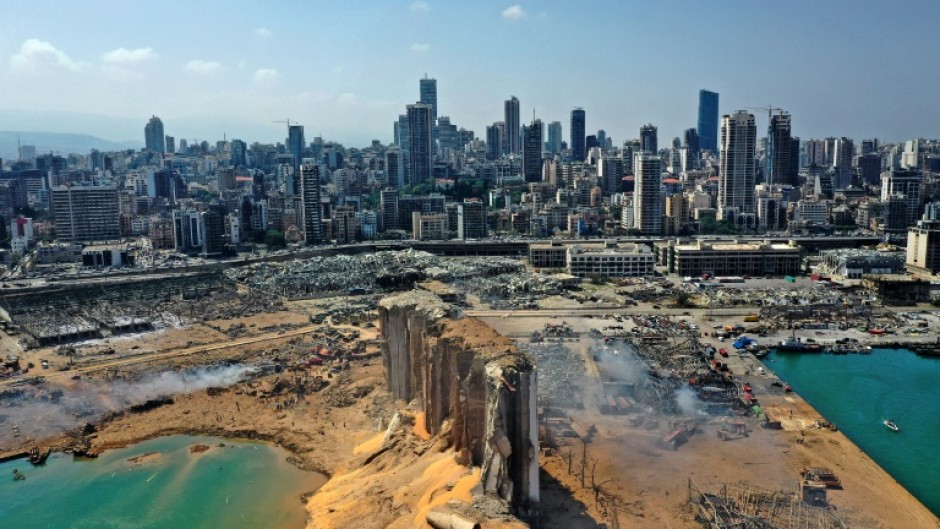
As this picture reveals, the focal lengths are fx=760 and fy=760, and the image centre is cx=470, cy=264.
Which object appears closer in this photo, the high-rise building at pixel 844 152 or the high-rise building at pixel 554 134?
the high-rise building at pixel 844 152

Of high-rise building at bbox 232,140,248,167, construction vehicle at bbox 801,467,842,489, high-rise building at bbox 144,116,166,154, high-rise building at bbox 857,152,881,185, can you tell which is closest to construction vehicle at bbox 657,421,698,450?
construction vehicle at bbox 801,467,842,489

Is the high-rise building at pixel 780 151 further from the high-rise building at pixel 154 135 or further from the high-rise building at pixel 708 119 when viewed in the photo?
the high-rise building at pixel 154 135

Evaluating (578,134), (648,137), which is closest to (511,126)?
(578,134)

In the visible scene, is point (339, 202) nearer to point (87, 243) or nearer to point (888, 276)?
point (87, 243)

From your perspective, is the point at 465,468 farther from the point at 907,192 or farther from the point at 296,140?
the point at 296,140

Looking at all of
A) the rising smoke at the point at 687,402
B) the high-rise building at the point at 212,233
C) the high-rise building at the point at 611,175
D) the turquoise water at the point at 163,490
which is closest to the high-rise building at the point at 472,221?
the high-rise building at the point at 212,233

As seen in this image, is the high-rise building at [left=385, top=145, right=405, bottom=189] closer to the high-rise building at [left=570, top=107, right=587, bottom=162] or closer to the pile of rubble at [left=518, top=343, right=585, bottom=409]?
the high-rise building at [left=570, top=107, right=587, bottom=162]

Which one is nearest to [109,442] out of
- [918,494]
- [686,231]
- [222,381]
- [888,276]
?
[222,381]
